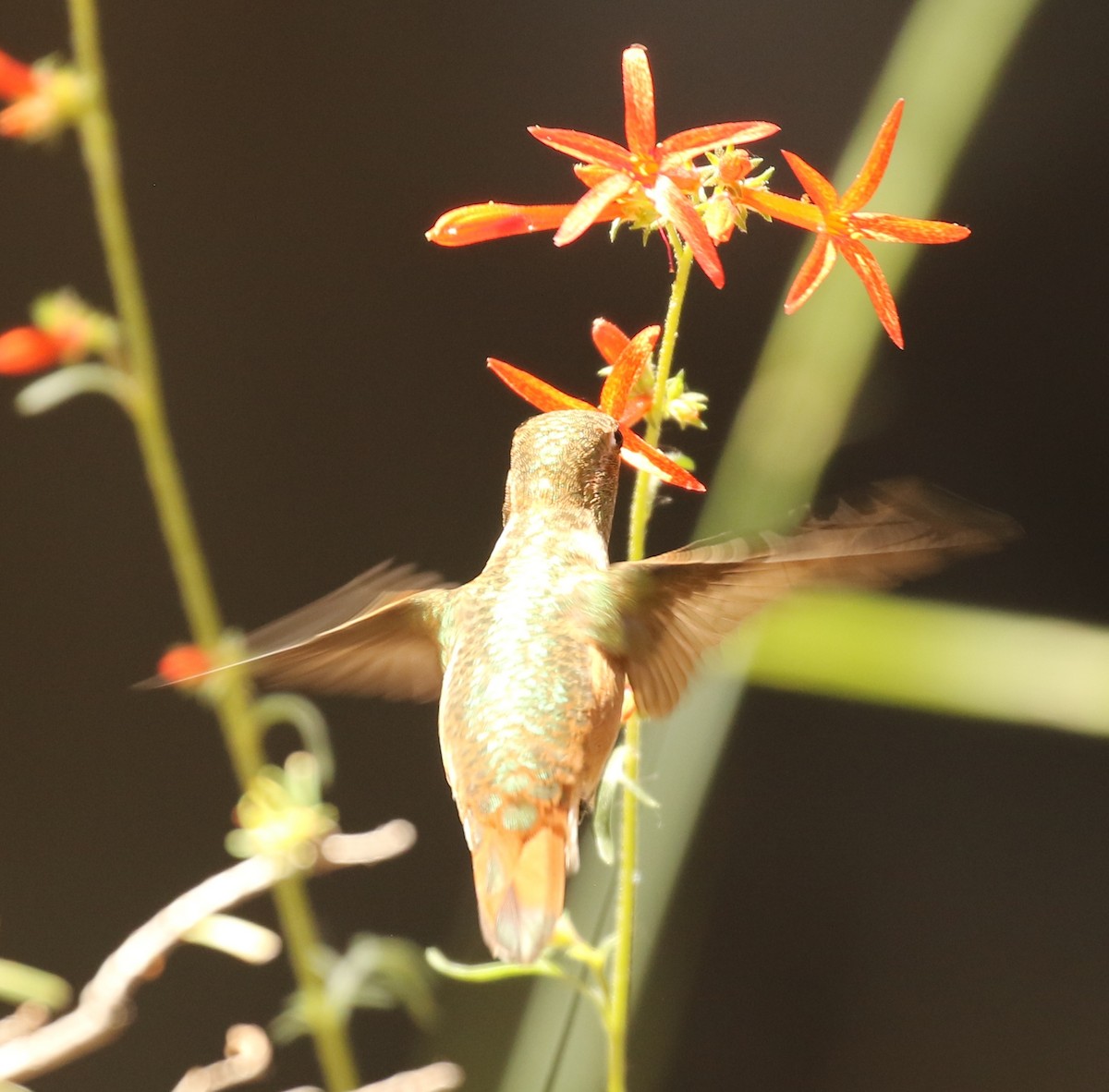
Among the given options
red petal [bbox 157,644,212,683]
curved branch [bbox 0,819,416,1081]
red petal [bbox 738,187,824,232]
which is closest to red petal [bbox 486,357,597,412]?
red petal [bbox 738,187,824,232]

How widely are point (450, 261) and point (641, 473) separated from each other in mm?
422

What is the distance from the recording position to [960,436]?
2.67ft

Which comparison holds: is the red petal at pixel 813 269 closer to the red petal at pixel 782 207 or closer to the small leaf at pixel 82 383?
the red petal at pixel 782 207

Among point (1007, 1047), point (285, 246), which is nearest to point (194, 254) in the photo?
→ point (285, 246)

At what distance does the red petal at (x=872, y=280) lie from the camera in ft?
1.50

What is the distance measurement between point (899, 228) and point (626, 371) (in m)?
0.14

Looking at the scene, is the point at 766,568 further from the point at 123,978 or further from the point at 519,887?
the point at 123,978

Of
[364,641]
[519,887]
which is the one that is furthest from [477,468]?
[519,887]

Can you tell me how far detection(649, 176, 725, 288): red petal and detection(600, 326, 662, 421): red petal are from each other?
37 mm

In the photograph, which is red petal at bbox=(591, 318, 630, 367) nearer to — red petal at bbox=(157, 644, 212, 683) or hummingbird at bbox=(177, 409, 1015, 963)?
hummingbird at bbox=(177, 409, 1015, 963)

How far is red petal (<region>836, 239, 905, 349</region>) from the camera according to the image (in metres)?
0.46

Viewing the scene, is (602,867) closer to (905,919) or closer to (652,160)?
(905,919)

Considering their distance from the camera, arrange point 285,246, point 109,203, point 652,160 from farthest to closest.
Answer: point 285,246, point 109,203, point 652,160

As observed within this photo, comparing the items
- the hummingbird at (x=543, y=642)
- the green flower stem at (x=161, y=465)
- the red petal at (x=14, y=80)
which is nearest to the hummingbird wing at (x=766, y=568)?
the hummingbird at (x=543, y=642)
